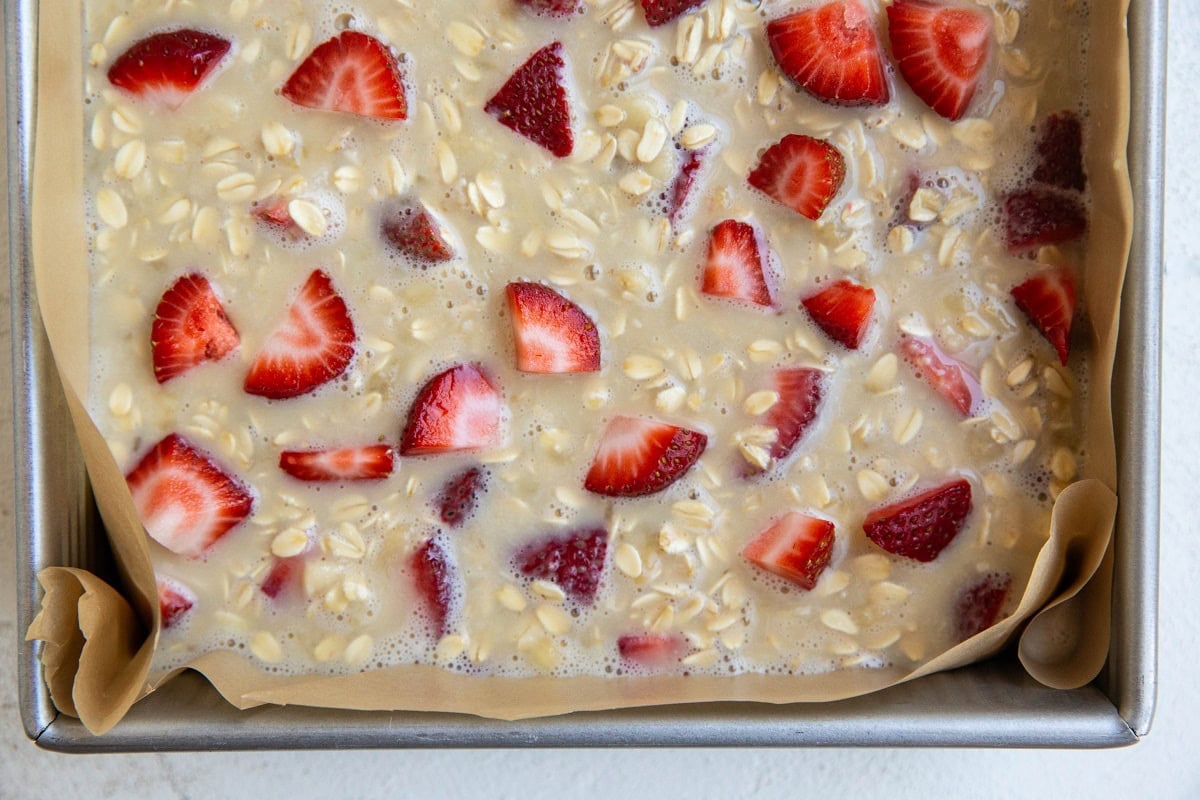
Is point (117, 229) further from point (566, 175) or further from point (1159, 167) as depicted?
point (1159, 167)

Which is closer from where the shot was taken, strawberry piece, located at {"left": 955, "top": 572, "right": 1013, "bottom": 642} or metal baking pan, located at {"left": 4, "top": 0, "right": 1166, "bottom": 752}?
metal baking pan, located at {"left": 4, "top": 0, "right": 1166, "bottom": 752}

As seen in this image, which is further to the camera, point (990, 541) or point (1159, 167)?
point (990, 541)

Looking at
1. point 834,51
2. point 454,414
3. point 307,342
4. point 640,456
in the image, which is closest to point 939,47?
point 834,51

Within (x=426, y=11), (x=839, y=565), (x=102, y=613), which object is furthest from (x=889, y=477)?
(x=102, y=613)

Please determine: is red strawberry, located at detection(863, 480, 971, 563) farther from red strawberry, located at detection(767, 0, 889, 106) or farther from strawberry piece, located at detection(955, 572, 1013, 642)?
red strawberry, located at detection(767, 0, 889, 106)

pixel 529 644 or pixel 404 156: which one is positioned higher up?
pixel 404 156

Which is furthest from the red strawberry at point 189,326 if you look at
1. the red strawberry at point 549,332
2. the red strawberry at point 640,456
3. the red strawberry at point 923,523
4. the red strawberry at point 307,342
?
the red strawberry at point 923,523

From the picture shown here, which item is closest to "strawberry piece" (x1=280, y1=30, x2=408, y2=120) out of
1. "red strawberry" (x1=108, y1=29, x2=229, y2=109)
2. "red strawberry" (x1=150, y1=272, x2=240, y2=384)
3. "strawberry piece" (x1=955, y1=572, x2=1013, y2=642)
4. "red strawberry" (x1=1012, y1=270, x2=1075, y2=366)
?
"red strawberry" (x1=108, y1=29, x2=229, y2=109)

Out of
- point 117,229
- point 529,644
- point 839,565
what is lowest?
point 529,644
